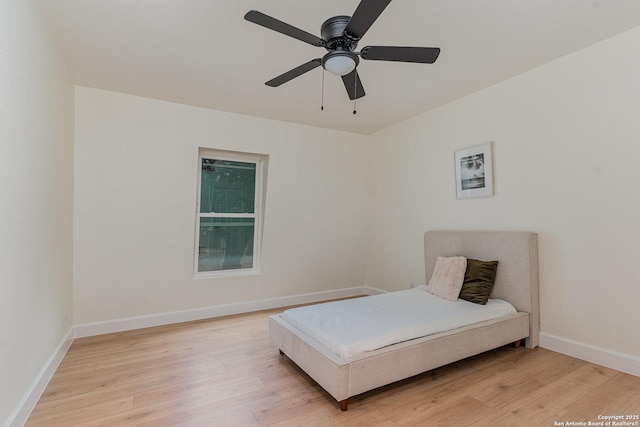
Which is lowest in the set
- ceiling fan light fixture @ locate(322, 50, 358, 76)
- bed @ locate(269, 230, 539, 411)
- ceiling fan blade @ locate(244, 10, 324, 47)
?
bed @ locate(269, 230, 539, 411)

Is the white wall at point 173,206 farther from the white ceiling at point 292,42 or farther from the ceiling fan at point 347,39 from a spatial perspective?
the ceiling fan at point 347,39

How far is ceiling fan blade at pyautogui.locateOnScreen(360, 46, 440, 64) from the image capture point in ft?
6.30

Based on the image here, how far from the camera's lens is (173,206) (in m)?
3.73

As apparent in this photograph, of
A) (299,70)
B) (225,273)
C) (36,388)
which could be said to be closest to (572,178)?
(299,70)

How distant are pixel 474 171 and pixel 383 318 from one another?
2.01 metres

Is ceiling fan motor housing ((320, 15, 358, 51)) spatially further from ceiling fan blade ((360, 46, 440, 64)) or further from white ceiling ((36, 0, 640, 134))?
white ceiling ((36, 0, 640, 134))

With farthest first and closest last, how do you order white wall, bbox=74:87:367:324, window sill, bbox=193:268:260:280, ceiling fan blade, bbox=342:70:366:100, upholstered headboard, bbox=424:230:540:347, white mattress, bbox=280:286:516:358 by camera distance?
window sill, bbox=193:268:260:280, white wall, bbox=74:87:367:324, upholstered headboard, bbox=424:230:540:347, ceiling fan blade, bbox=342:70:366:100, white mattress, bbox=280:286:516:358

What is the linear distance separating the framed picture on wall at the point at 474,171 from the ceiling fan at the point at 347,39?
5.50 ft

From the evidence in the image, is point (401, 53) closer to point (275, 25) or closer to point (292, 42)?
point (275, 25)

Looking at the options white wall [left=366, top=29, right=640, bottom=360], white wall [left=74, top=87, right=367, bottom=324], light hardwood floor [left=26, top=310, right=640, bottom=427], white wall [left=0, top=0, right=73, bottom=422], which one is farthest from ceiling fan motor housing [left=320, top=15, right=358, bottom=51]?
white wall [left=74, top=87, right=367, bottom=324]

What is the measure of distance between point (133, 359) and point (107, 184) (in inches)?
71.9

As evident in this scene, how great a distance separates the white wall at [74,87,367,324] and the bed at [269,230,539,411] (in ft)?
5.18

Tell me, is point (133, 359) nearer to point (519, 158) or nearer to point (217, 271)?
point (217, 271)

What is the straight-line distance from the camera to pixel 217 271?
4121mm
